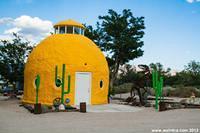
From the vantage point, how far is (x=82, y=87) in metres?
19.8

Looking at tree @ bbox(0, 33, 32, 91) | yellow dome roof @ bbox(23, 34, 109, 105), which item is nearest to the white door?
yellow dome roof @ bbox(23, 34, 109, 105)

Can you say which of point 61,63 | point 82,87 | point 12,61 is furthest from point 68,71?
point 12,61

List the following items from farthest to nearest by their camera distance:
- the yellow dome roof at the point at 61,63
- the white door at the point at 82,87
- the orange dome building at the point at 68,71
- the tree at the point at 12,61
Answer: the tree at the point at 12,61 → the white door at the point at 82,87 → the yellow dome roof at the point at 61,63 → the orange dome building at the point at 68,71

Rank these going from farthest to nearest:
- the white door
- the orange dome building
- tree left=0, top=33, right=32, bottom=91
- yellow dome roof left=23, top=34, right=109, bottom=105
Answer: tree left=0, top=33, right=32, bottom=91, the white door, yellow dome roof left=23, top=34, right=109, bottom=105, the orange dome building

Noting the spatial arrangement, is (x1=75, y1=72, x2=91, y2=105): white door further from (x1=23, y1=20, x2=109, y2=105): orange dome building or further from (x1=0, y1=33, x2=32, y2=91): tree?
(x1=0, y1=33, x2=32, y2=91): tree

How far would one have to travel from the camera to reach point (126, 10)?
3603 cm

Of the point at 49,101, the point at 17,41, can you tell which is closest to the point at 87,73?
the point at 49,101

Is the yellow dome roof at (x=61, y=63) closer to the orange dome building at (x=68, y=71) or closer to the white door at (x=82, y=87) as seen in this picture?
the orange dome building at (x=68, y=71)

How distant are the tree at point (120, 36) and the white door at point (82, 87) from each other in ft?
47.9

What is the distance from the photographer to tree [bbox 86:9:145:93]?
34094mm

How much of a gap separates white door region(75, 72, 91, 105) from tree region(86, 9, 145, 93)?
14596 millimetres

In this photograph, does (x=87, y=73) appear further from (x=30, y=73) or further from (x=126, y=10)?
(x=126, y=10)

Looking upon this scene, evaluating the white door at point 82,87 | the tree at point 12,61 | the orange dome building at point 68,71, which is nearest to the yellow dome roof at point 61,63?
the orange dome building at point 68,71

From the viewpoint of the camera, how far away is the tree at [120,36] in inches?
1342
